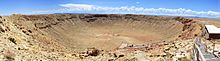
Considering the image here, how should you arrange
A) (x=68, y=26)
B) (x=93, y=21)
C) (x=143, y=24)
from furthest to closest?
(x=93, y=21), (x=143, y=24), (x=68, y=26)

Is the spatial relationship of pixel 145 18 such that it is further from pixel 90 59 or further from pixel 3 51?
pixel 3 51

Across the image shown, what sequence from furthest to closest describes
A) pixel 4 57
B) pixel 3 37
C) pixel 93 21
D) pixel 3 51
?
pixel 93 21, pixel 3 37, pixel 3 51, pixel 4 57

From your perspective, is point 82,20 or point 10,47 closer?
point 10,47

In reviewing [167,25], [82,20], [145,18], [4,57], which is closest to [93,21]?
[82,20]

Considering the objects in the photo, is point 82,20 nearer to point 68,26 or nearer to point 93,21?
point 93,21

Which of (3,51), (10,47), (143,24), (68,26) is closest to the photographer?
(3,51)

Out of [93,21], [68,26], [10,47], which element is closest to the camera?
[10,47]

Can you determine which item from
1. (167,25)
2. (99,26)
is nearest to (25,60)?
(167,25)

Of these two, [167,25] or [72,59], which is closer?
[72,59]

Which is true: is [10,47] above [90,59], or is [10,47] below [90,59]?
above
